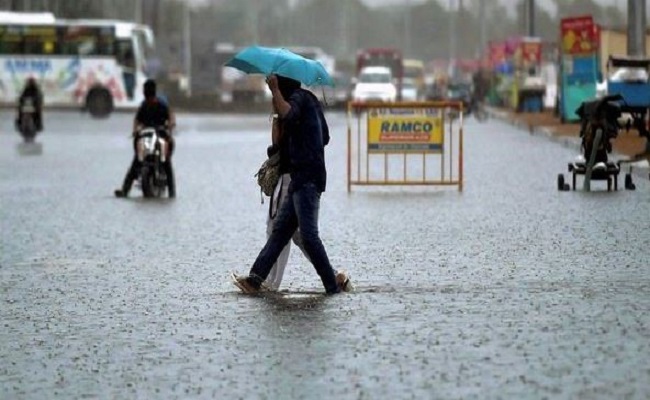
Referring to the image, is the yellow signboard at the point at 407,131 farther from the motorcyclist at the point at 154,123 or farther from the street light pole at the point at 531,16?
the street light pole at the point at 531,16

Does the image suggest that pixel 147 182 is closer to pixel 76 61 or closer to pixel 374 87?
pixel 76 61

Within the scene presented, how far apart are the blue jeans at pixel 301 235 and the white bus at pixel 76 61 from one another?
60.3m

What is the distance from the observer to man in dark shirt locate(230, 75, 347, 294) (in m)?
13.1

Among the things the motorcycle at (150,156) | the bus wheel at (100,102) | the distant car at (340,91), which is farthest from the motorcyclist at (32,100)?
the distant car at (340,91)

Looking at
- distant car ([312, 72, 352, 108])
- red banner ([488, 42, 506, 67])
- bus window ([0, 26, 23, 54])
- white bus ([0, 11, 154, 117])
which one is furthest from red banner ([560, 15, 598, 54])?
distant car ([312, 72, 352, 108])

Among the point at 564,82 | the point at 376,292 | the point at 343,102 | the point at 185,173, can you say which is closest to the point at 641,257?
the point at 376,292

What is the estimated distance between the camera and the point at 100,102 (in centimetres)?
7338

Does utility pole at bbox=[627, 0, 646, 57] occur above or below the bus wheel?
above

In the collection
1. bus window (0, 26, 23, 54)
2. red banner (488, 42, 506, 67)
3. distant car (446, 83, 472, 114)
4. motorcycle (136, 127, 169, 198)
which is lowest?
distant car (446, 83, 472, 114)

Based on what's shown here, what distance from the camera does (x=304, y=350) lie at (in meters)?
10.4

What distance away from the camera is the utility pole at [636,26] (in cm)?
4144

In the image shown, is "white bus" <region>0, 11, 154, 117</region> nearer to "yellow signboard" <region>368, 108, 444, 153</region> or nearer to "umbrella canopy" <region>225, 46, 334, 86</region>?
"yellow signboard" <region>368, 108, 444, 153</region>

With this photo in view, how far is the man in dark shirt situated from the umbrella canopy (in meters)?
0.09

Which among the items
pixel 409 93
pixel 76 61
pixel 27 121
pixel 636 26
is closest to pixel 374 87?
pixel 76 61
